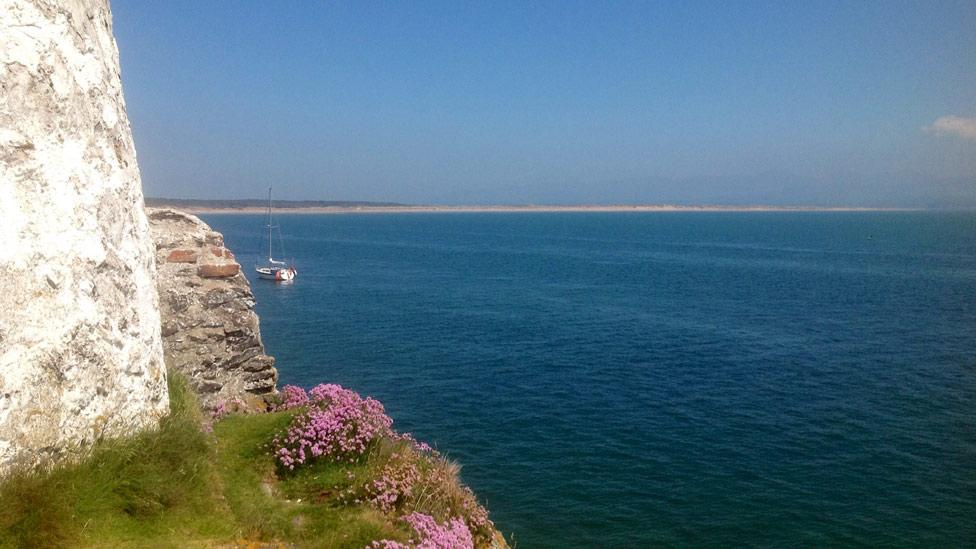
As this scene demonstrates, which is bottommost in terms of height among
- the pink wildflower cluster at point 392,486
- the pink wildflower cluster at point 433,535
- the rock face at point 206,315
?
the pink wildflower cluster at point 433,535

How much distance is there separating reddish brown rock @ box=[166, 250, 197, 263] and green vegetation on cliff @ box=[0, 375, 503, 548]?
465 centimetres

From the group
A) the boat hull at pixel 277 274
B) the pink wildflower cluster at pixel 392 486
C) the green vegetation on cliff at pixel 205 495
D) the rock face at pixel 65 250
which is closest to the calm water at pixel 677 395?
the boat hull at pixel 277 274

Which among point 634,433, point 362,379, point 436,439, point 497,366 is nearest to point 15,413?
point 436,439

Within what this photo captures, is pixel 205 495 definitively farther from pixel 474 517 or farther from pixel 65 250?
pixel 474 517

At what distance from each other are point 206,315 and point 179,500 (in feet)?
23.5

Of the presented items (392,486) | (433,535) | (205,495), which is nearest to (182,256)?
(205,495)

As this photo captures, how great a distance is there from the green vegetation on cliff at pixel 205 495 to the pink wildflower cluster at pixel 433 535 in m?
0.18

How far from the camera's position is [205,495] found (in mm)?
9195

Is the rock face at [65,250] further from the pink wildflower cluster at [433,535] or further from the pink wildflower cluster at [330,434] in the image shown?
the pink wildflower cluster at [433,535]

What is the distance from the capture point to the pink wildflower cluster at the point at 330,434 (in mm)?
11555

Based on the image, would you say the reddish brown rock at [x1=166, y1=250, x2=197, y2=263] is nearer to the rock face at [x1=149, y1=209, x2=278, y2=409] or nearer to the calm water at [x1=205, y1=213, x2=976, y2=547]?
the rock face at [x1=149, y1=209, x2=278, y2=409]

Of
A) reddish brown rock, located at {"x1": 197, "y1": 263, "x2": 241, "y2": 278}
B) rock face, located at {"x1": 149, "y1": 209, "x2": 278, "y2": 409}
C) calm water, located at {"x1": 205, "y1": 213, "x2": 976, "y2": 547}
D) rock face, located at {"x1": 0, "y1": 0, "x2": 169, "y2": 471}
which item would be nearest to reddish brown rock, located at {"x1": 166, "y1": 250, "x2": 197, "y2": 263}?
rock face, located at {"x1": 149, "y1": 209, "x2": 278, "y2": 409}

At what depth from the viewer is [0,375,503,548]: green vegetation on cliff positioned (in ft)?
24.0

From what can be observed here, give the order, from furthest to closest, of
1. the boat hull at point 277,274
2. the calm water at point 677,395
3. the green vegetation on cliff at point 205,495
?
the boat hull at point 277,274 < the calm water at point 677,395 < the green vegetation on cliff at point 205,495
